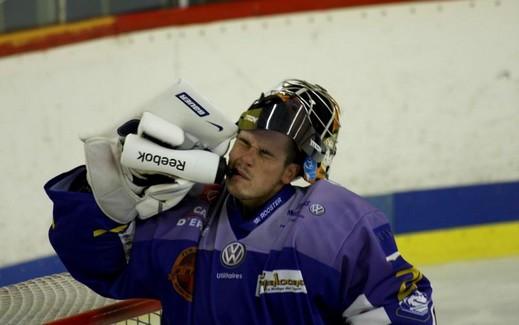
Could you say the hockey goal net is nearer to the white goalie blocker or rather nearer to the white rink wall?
the white goalie blocker

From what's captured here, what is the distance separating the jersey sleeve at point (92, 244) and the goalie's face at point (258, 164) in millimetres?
198

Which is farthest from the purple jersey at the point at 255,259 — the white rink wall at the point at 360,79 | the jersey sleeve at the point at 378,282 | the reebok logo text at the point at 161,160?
the white rink wall at the point at 360,79

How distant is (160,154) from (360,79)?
93.5 inches

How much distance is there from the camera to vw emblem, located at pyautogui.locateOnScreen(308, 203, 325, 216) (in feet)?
6.03

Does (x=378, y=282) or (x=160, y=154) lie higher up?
(x=160, y=154)

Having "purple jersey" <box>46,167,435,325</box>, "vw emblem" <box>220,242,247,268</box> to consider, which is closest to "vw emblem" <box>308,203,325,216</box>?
"purple jersey" <box>46,167,435,325</box>

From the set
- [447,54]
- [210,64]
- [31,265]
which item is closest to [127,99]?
[210,64]

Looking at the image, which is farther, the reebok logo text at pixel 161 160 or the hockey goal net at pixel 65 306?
the hockey goal net at pixel 65 306

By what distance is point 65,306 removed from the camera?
2016 mm

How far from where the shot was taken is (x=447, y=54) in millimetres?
4199

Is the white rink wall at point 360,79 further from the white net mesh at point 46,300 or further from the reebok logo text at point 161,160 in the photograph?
the reebok logo text at point 161,160

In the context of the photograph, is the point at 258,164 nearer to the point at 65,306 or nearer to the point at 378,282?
the point at 378,282

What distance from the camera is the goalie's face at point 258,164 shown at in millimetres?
1879

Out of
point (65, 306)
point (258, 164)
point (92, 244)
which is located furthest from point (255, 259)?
point (65, 306)
